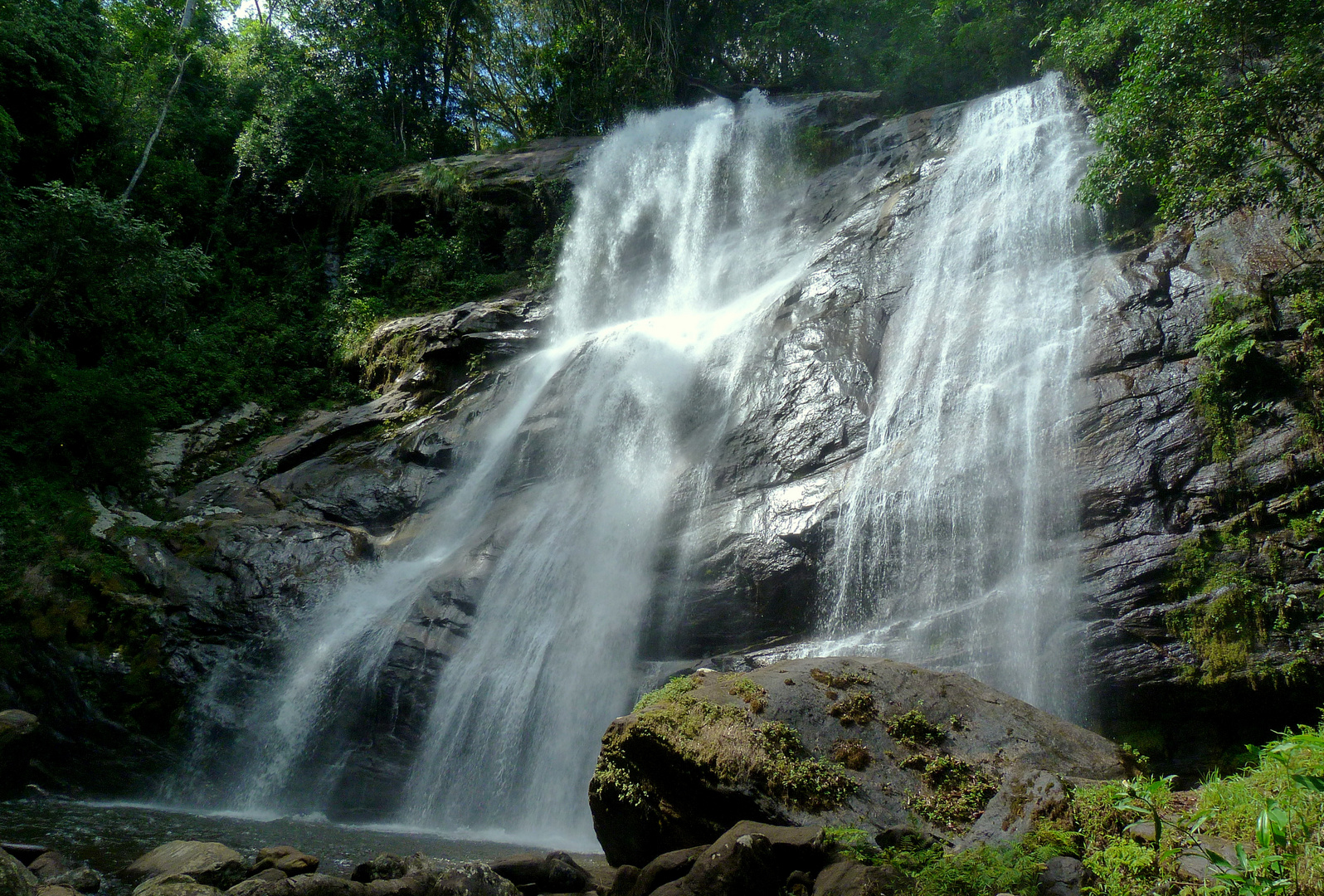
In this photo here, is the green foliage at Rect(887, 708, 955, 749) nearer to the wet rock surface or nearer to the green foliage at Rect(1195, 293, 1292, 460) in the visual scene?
the green foliage at Rect(1195, 293, 1292, 460)

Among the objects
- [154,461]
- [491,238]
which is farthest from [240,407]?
[491,238]

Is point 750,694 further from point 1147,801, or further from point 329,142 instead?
point 329,142

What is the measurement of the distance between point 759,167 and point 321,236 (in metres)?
14.7

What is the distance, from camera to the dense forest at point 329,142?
10828 mm

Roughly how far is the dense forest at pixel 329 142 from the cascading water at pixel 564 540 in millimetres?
2606

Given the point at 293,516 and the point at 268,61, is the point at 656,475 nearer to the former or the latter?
the point at 293,516

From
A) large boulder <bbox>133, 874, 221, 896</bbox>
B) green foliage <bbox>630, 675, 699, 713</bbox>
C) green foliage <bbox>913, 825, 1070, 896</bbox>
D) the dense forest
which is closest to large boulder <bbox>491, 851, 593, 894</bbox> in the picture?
green foliage <bbox>630, 675, 699, 713</bbox>

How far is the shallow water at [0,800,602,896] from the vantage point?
8.11 meters

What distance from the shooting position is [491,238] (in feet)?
81.5

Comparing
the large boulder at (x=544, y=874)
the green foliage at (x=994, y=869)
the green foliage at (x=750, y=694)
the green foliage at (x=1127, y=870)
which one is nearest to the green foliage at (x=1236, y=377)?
the green foliage at (x=750, y=694)

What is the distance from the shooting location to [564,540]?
13.5 m

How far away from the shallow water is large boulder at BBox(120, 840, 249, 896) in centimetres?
19

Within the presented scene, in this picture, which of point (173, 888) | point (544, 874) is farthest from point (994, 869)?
point (173, 888)

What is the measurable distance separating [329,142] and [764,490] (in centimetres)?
2194
